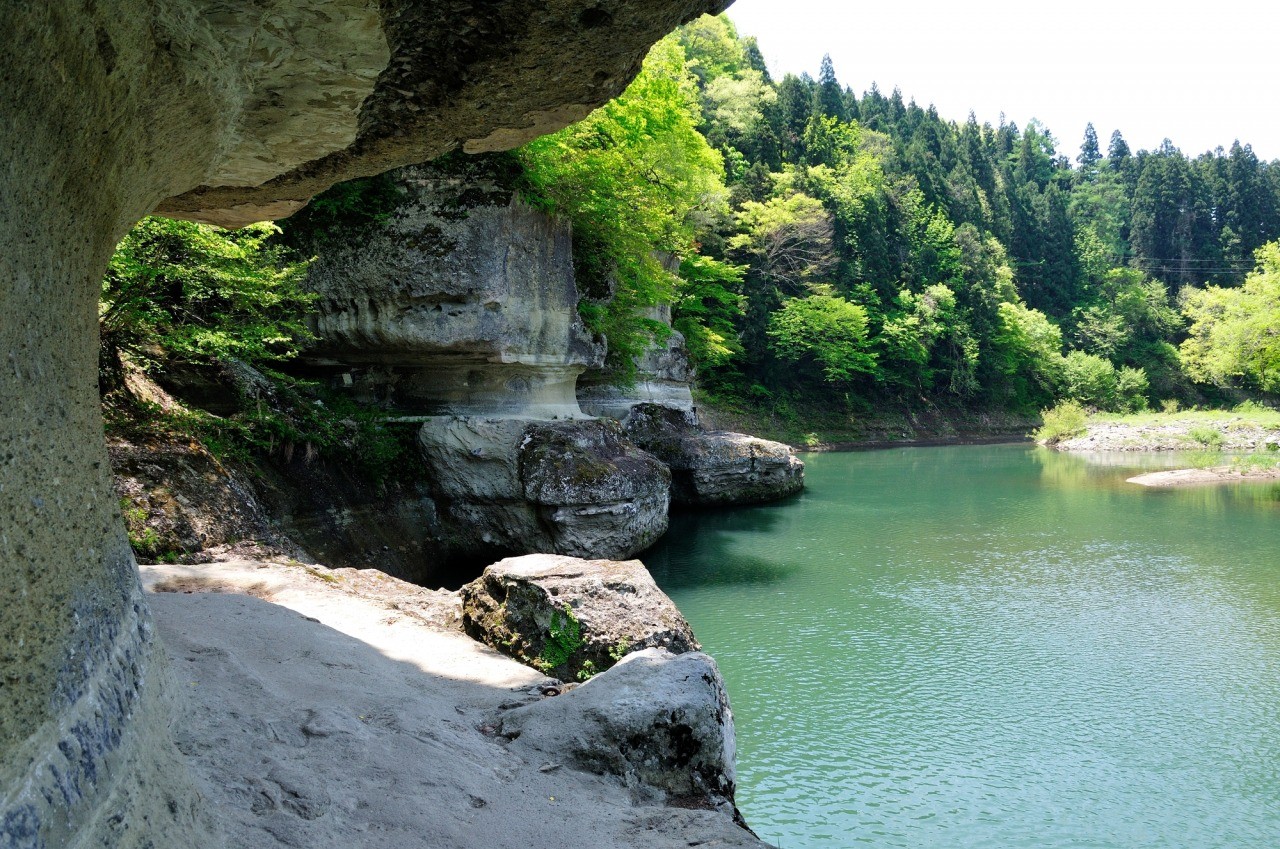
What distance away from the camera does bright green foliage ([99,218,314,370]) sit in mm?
7582

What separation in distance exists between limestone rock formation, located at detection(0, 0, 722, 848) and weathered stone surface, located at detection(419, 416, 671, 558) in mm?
8926

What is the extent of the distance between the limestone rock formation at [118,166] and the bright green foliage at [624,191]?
9.75 metres

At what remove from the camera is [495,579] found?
6.65 metres

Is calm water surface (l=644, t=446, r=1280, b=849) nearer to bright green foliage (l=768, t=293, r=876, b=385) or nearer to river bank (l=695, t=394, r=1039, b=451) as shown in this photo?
river bank (l=695, t=394, r=1039, b=451)

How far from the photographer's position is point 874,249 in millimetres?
39688

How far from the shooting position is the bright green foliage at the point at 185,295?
7.58 metres

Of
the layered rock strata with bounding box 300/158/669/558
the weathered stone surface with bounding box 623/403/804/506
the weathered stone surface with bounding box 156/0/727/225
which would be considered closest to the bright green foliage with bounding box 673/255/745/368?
the weathered stone surface with bounding box 623/403/804/506

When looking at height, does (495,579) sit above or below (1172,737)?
above

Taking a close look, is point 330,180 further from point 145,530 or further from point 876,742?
point 876,742

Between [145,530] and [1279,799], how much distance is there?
30.1 ft

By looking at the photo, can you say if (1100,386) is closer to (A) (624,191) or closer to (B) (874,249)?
(B) (874,249)

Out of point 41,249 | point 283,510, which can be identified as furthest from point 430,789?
point 283,510

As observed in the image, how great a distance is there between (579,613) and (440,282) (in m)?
7.13

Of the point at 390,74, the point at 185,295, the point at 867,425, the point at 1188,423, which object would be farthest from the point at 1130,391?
the point at 390,74
